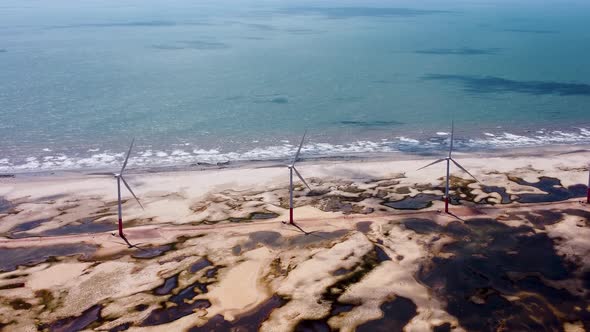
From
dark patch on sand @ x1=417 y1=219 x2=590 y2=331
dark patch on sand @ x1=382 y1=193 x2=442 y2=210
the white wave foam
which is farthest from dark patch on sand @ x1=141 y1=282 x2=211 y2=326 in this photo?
the white wave foam

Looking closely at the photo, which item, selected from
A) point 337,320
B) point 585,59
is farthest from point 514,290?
point 585,59

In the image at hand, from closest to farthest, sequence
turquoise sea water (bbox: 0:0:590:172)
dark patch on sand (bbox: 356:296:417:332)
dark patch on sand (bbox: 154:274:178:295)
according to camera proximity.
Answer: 1. dark patch on sand (bbox: 356:296:417:332)
2. dark patch on sand (bbox: 154:274:178:295)
3. turquoise sea water (bbox: 0:0:590:172)

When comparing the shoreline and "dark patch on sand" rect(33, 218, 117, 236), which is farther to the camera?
the shoreline

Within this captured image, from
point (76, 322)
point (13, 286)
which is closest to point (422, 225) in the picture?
point (76, 322)

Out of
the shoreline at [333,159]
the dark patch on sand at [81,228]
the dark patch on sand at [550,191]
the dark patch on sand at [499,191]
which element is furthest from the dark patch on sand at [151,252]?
the dark patch on sand at [550,191]

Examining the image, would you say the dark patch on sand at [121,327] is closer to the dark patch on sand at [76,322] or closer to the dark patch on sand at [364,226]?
the dark patch on sand at [76,322]

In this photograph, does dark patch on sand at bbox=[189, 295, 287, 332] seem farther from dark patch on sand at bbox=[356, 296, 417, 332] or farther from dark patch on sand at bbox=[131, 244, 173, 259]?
dark patch on sand at bbox=[131, 244, 173, 259]
